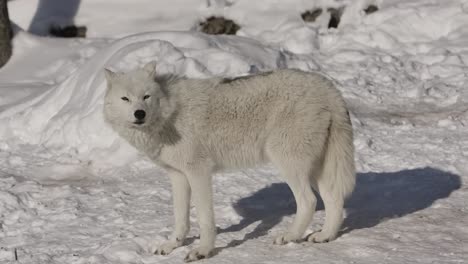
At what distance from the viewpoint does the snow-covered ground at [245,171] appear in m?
6.14

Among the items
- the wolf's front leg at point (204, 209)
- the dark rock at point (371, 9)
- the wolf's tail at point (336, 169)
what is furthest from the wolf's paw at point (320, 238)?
the dark rock at point (371, 9)

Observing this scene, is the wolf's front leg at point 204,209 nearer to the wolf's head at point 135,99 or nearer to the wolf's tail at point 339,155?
the wolf's head at point 135,99

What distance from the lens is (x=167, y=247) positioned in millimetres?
5969

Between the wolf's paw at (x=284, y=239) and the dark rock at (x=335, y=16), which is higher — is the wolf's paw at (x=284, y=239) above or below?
below

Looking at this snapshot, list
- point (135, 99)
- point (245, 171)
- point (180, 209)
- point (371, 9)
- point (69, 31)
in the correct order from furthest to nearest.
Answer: point (69, 31), point (371, 9), point (245, 171), point (180, 209), point (135, 99)

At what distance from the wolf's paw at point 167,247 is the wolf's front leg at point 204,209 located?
0.27 meters

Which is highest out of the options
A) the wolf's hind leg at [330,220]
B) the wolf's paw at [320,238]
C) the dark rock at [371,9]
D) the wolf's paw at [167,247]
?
the dark rock at [371,9]

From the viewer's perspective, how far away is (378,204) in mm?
7031

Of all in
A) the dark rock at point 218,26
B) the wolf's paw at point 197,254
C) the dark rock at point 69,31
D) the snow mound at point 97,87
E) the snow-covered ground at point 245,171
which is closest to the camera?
the wolf's paw at point 197,254

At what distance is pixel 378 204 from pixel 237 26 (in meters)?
7.68

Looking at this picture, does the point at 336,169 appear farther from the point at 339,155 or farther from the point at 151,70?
the point at 151,70

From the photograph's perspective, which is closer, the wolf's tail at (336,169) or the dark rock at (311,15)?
the wolf's tail at (336,169)

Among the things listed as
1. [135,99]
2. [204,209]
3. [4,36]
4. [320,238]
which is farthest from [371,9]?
→ [135,99]

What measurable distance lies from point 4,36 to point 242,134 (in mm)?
8160
